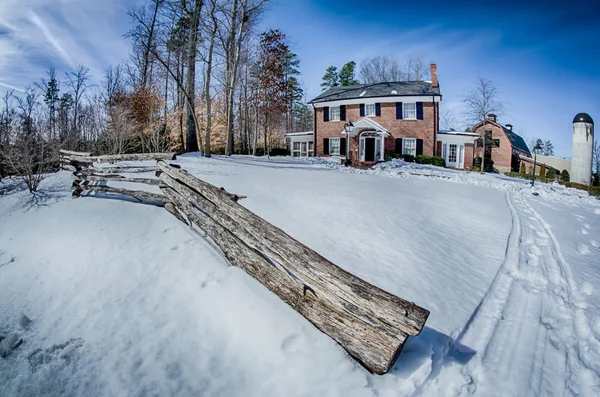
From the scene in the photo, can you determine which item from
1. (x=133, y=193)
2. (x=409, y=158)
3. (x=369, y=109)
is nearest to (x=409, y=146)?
(x=409, y=158)

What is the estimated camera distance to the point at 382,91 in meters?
23.2

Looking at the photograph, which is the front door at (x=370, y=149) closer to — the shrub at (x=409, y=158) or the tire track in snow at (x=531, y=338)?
the shrub at (x=409, y=158)

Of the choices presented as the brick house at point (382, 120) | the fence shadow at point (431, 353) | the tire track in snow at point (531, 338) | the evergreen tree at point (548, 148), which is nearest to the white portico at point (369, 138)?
the brick house at point (382, 120)

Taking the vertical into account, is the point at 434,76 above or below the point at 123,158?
above

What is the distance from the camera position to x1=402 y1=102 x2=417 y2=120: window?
72.1 ft

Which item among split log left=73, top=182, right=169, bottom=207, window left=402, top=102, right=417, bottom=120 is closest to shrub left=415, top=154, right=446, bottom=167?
window left=402, top=102, right=417, bottom=120

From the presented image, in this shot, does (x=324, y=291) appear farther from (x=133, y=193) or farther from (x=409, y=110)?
(x=409, y=110)

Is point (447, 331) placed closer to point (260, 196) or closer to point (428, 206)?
point (260, 196)

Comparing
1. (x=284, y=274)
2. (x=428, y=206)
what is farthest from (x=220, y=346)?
(x=428, y=206)

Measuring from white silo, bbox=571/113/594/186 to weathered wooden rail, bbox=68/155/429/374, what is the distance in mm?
25858

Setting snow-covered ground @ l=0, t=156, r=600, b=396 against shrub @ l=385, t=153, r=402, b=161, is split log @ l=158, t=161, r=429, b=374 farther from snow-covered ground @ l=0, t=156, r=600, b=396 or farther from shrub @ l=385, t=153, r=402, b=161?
shrub @ l=385, t=153, r=402, b=161

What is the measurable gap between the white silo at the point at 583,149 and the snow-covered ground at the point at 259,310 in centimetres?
2057

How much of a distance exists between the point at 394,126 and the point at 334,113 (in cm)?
512

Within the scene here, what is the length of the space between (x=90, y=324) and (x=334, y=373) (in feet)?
6.85
